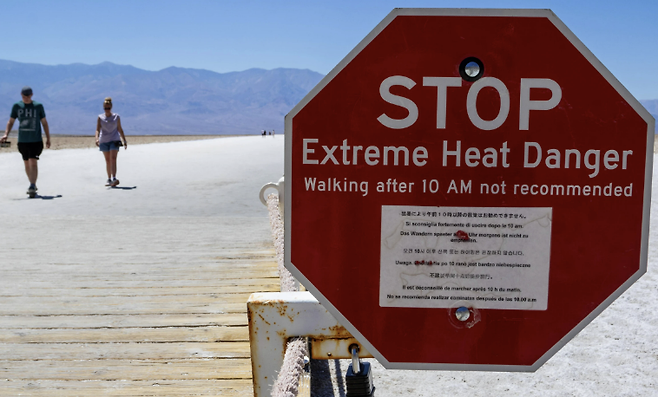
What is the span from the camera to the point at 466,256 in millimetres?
1101

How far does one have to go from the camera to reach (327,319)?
1.33 meters

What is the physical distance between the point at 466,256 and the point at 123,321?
8.23 feet

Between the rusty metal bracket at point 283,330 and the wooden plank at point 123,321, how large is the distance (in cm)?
174

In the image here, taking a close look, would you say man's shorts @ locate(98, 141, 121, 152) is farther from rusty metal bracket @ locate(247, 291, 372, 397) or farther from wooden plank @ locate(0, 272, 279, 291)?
rusty metal bracket @ locate(247, 291, 372, 397)

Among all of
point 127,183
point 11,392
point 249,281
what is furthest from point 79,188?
point 11,392

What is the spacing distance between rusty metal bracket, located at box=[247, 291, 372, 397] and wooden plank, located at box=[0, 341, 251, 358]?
1.38 meters

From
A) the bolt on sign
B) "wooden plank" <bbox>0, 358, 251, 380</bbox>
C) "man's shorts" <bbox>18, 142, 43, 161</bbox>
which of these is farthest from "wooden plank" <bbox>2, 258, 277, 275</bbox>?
"man's shorts" <bbox>18, 142, 43, 161</bbox>

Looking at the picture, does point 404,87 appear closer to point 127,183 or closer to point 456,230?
point 456,230

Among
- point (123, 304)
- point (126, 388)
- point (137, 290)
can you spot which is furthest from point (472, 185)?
point (137, 290)

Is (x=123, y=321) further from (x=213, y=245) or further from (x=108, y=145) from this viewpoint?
(x=108, y=145)

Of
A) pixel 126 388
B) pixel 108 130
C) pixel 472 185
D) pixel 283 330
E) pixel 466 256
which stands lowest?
pixel 126 388

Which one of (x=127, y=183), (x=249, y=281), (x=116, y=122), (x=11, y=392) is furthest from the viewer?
(x=127, y=183)

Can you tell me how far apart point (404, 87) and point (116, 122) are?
35.4 feet

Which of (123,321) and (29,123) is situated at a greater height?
(29,123)
